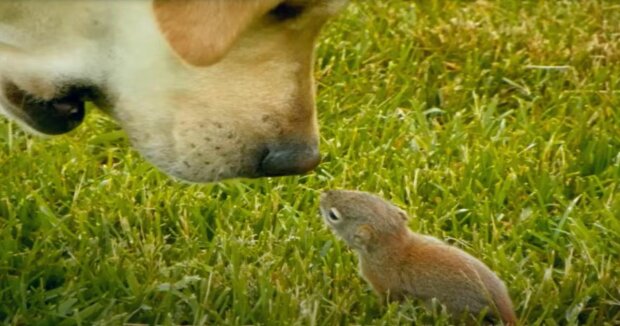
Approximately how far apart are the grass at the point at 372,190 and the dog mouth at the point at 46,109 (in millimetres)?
390

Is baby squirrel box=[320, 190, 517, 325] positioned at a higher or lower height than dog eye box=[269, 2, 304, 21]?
lower

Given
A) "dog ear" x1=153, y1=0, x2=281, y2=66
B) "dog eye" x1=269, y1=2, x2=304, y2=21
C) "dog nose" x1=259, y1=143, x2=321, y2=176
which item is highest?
A: "dog ear" x1=153, y1=0, x2=281, y2=66

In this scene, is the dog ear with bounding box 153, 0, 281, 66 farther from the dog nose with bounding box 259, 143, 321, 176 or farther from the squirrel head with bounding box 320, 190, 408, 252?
the squirrel head with bounding box 320, 190, 408, 252

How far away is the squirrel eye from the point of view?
4.22 metres

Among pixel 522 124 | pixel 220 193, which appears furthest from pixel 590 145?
pixel 220 193

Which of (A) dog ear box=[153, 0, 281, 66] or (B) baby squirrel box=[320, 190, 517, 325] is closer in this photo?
(A) dog ear box=[153, 0, 281, 66]

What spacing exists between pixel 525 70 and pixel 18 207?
6.72 ft

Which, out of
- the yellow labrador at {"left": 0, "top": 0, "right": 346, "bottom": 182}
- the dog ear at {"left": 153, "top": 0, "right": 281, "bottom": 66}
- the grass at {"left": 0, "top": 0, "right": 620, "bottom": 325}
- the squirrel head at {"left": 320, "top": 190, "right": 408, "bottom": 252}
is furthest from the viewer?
the squirrel head at {"left": 320, "top": 190, "right": 408, "bottom": 252}

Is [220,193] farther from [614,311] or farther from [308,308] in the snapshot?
[614,311]

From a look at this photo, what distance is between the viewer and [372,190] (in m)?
4.71

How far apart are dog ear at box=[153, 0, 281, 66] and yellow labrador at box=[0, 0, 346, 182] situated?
0.61 feet

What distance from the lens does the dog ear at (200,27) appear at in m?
3.27

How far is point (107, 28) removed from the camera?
362cm

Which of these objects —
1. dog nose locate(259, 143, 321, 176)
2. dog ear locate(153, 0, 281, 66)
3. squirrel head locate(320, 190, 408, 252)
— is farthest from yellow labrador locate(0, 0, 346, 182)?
squirrel head locate(320, 190, 408, 252)
